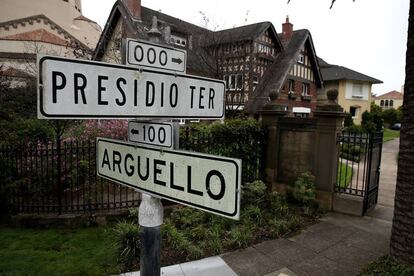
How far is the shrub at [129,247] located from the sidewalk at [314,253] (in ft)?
1.01

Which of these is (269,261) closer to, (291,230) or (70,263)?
(291,230)

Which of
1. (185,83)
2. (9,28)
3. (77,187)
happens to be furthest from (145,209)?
(9,28)

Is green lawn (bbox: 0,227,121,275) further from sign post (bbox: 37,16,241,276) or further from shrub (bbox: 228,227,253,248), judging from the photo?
sign post (bbox: 37,16,241,276)

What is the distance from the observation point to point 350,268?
4.38 meters

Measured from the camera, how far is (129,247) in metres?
4.51

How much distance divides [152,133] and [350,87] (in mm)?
36943

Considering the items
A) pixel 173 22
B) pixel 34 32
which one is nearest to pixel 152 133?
pixel 173 22

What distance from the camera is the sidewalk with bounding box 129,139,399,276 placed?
428cm

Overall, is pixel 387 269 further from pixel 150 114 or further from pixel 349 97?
pixel 349 97

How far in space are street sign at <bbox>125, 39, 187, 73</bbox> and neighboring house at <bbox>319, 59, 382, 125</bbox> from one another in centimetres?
3419

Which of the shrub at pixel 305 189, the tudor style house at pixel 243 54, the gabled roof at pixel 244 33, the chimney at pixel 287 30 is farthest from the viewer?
the chimney at pixel 287 30

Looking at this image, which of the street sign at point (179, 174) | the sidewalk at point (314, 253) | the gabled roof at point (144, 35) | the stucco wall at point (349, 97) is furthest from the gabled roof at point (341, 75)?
the street sign at point (179, 174)

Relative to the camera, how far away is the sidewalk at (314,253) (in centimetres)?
428

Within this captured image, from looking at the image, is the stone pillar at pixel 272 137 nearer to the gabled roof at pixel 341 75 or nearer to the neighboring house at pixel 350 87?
the neighboring house at pixel 350 87
